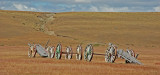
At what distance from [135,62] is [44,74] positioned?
12.2 m

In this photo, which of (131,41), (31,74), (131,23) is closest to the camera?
(31,74)

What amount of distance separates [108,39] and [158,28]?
26181mm

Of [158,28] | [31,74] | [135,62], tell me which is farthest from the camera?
[158,28]

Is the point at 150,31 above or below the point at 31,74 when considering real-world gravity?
above

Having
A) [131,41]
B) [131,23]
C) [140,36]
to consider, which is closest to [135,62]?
[131,41]

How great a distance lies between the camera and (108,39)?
95.1 meters

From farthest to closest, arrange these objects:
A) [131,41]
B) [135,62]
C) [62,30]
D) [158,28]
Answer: [158,28] < [62,30] < [131,41] < [135,62]

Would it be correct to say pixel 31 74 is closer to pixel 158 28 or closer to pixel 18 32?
pixel 18 32

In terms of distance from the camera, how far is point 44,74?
22.7m

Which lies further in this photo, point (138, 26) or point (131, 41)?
point (138, 26)

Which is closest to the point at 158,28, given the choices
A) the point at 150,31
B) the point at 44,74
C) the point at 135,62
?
the point at 150,31

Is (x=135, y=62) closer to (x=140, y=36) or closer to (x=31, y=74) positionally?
(x=31, y=74)

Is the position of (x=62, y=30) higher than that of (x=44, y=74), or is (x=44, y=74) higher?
(x=62, y=30)

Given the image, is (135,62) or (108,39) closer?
(135,62)
